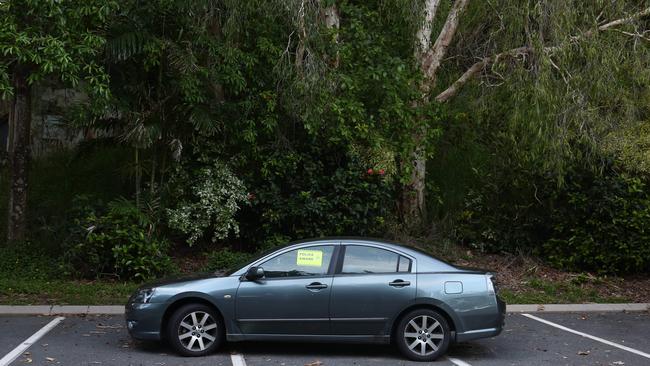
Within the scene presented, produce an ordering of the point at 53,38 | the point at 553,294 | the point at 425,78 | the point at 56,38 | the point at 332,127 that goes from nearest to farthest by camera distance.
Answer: the point at 53,38 < the point at 56,38 < the point at 332,127 < the point at 553,294 < the point at 425,78

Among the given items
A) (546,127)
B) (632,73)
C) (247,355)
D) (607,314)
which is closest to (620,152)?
(632,73)

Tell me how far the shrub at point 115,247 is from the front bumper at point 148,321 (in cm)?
426

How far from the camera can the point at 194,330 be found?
768 cm

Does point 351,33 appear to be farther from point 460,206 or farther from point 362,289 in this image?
point 362,289

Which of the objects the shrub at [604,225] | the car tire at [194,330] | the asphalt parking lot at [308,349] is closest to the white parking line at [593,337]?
the asphalt parking lot at [308,349]

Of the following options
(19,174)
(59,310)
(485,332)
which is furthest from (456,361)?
(19,174)

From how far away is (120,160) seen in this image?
1548cm

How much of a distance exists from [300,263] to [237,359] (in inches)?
49.2

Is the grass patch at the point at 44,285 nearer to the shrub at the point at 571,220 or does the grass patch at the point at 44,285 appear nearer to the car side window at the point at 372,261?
the car side window at the point at 372,261

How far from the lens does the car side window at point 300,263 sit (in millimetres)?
7812

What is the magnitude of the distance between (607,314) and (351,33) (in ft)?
20.7

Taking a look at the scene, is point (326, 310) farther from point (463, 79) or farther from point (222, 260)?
point (463, 79)

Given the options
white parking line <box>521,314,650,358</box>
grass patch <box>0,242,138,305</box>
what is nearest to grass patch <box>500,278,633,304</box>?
white parking line <box>521,314,650,358</box>

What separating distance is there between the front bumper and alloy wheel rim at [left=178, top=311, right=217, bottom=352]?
25cm
